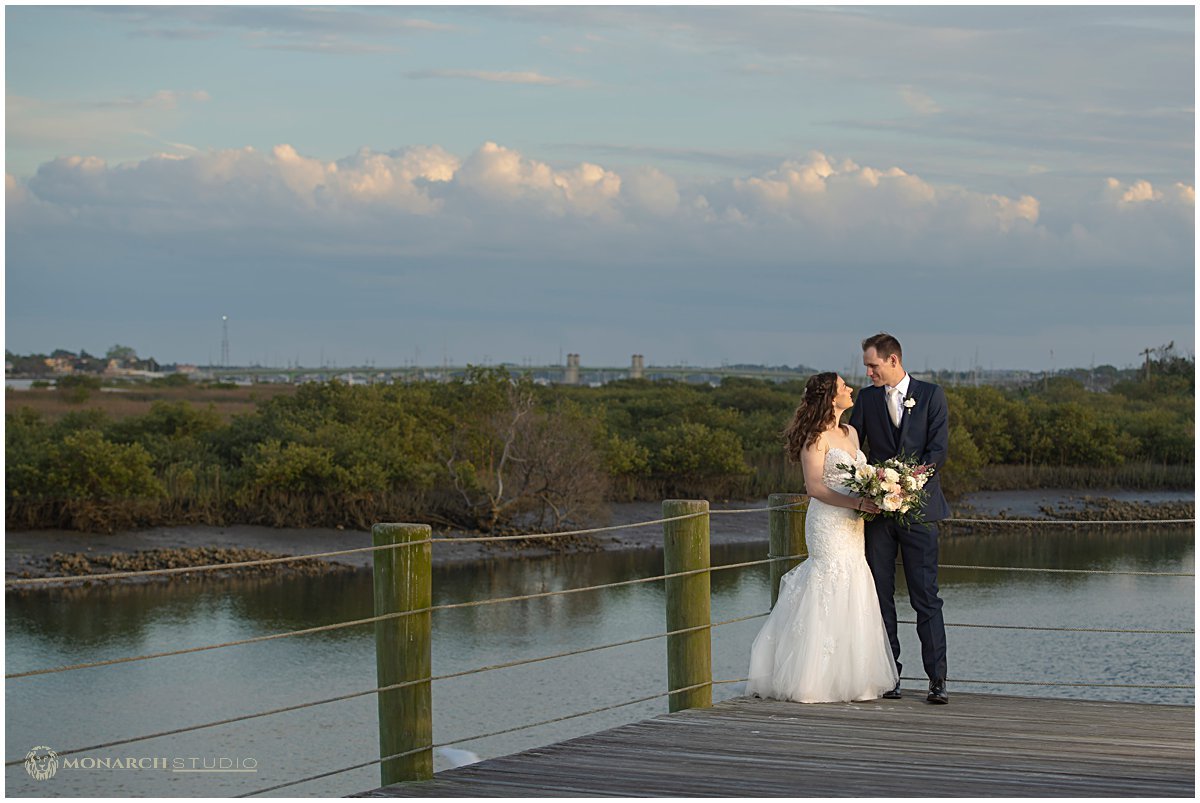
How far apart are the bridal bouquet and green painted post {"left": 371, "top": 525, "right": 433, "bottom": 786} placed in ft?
6.73

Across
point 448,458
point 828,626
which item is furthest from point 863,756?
point 448,458

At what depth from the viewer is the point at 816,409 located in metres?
6.45

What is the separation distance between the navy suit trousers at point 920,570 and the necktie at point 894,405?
0.44 metres

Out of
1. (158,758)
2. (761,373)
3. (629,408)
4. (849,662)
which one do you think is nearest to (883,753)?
(849,662)

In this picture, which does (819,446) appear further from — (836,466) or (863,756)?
(863,756)

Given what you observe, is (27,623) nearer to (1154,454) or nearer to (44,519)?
(44,519)

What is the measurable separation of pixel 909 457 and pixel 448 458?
27.7 metres

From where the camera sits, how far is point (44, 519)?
2792cm

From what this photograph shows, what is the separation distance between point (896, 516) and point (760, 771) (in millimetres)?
1715

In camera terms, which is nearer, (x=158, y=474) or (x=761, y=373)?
(x=158, y=474)

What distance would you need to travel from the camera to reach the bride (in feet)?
20.7

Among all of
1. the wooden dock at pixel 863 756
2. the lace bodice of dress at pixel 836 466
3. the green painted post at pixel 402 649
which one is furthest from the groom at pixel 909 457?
the green painted post at pixel 402 649

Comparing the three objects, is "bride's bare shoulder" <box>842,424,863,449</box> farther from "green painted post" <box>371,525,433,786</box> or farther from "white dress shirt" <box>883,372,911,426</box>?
"green painted post" <box>371,525,433,786</box>

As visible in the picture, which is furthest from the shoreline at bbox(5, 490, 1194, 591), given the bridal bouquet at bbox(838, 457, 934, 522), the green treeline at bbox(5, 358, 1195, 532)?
the bridal bouquet at bbox(838, 457, 934, 522)
